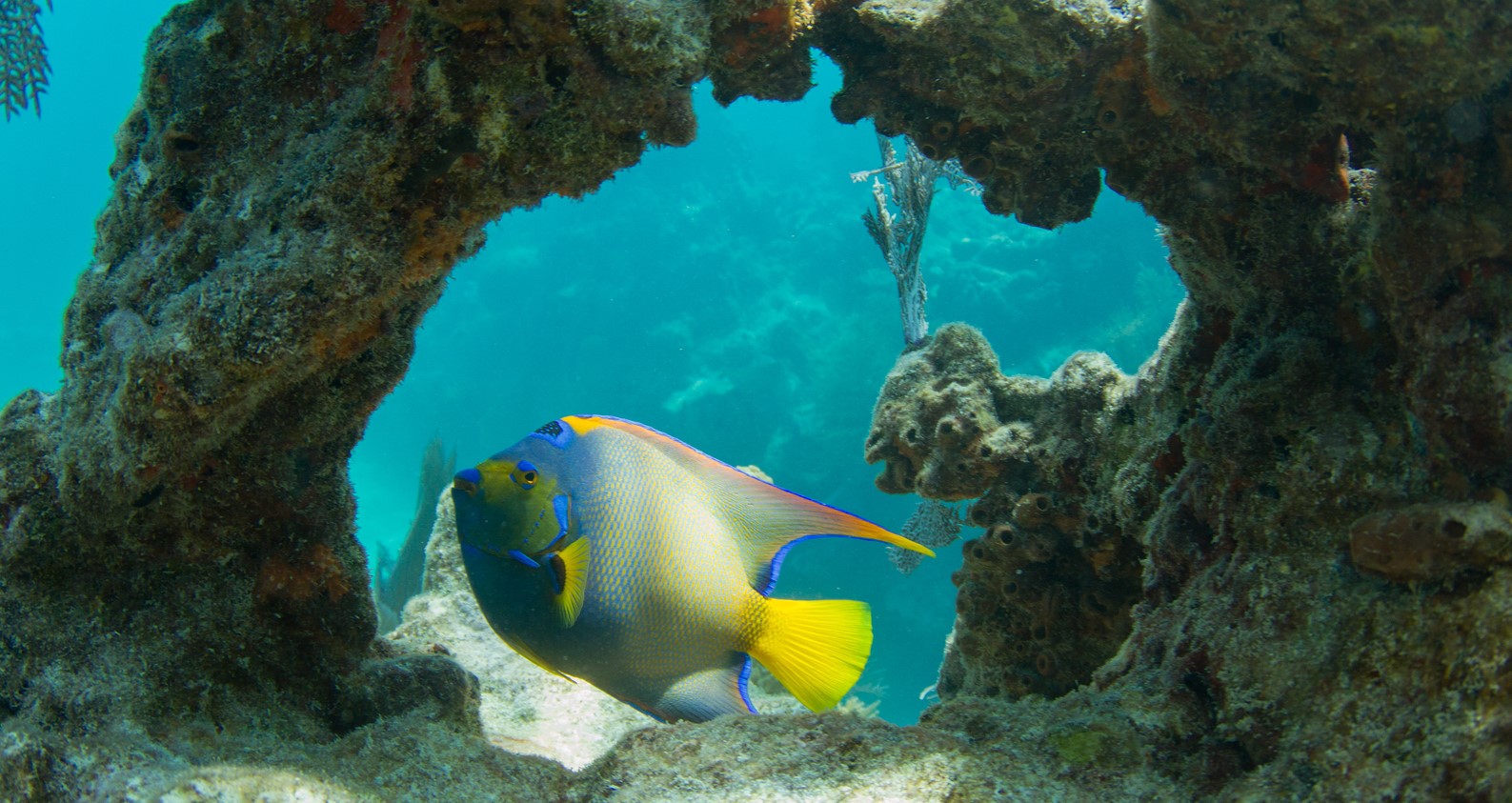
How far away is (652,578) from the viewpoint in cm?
160

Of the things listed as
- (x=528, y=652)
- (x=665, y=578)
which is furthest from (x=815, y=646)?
(x=528, y=652)

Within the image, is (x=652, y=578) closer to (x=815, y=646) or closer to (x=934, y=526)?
(x=815, y=646)

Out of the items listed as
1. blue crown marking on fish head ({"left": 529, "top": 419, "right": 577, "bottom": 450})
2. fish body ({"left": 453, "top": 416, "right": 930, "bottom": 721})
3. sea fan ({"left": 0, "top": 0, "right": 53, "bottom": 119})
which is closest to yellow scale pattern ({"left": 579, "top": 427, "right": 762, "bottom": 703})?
fish body ({"left": 453, "top": 416, "right": 930, "bottom": 721})

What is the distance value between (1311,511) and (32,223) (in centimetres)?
7154

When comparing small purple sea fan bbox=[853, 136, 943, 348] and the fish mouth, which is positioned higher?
small purple sea fan bbox=[853, 136, 943, 348]

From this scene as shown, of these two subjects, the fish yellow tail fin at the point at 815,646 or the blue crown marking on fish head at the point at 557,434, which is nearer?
the fish yellow tail fin at the point at 815,646

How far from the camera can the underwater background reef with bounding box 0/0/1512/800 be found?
4.13 feet

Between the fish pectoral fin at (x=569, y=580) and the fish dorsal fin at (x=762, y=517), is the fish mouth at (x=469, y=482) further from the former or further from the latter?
the fish dorsal fin at (x=762, y=517)

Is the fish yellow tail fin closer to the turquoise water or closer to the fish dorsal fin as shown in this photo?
the fish dorsal fin

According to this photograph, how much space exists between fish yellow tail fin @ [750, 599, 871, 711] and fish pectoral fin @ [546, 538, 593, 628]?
423 millimetres

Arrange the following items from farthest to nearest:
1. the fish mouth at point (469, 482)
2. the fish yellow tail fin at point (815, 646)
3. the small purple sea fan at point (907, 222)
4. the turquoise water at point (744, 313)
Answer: the turquoise water at point (744, 313) → the small purple sea fan at point (907, 222) → the fish mouth at point (469, 482) → the fish yellow tail fin at point (815, 646)

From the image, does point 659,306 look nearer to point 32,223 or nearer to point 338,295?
point 338,295

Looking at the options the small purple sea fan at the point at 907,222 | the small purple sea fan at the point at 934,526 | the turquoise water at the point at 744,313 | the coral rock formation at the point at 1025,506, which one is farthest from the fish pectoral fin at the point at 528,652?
the turquoise water at the point at 744,313

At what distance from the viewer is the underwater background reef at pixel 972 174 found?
1258mm
